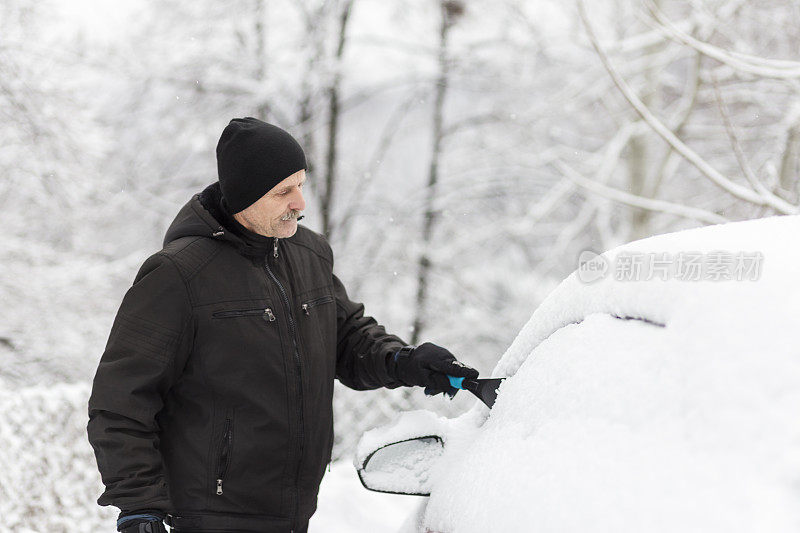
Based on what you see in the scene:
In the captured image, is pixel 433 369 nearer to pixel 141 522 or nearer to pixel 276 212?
pixel 276 212

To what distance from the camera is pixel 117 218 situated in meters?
9.41

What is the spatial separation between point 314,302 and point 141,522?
Answer: 0.71 m

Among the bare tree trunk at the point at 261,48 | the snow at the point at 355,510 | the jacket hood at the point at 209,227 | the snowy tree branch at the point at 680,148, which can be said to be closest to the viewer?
the jacket hood at the point at 209,227

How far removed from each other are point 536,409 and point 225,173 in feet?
3.34

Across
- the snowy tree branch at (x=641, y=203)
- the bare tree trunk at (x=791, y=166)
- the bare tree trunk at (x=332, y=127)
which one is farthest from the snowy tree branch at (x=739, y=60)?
the bare tree trunk at (x=332, y=127)

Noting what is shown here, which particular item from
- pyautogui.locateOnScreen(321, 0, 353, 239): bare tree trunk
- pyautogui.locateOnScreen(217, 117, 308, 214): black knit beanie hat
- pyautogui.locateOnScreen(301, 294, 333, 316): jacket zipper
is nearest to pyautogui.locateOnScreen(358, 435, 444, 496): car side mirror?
pyautogui.locateOnScreen(301, 294, 333, 316): jacket zipper

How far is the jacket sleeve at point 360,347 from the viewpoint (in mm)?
2154

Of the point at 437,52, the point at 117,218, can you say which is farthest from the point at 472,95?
the point at 117,218

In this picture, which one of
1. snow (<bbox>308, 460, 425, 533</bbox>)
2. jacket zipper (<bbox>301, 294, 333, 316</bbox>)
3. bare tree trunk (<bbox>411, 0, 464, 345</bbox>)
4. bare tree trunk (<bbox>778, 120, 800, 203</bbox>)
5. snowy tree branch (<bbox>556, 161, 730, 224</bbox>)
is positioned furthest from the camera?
bare tree trunk (<bbox>411, 0, 464, 345</bbox>)

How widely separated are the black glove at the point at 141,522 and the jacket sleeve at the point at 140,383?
0.06ft

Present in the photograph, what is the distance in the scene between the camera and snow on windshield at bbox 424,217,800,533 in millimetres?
953

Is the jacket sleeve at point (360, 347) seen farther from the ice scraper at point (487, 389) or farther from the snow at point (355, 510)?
the snow at point (355, 510)

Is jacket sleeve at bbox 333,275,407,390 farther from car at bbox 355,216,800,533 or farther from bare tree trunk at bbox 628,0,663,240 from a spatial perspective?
bare tree trunk at bbox 628,0,663,240

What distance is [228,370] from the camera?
1797mm
